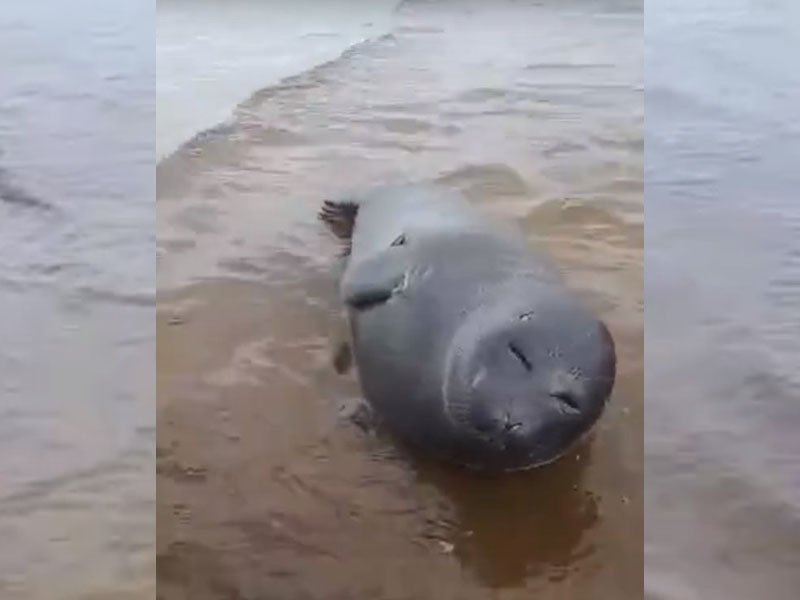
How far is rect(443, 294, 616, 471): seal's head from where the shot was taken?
2203 millimetres

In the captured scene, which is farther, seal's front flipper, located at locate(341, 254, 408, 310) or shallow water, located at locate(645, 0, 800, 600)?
seal's front flipper, located at locate(341, 254, 408, 310)

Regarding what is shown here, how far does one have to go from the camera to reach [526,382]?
7.24 ft

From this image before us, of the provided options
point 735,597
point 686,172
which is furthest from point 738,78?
point 735,597

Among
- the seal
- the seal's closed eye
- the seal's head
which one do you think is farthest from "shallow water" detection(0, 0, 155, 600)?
the seal's closed eye

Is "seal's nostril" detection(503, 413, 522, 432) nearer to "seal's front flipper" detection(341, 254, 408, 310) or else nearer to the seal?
the seal

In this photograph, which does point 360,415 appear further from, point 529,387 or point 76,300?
point 76,300

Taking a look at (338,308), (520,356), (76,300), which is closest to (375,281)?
(338,308)

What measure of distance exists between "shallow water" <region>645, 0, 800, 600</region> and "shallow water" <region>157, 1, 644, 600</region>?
0.05 m

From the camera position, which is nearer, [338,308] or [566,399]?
[566,399]

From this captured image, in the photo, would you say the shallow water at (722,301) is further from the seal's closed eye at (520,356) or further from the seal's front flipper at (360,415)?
the seal's front flipper at (360,415)

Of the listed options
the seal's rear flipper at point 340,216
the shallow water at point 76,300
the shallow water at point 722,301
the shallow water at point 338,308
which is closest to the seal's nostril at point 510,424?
the shallow water at point 338,308

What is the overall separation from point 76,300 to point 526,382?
3.50 ft

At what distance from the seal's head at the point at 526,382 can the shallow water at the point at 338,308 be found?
132 mm

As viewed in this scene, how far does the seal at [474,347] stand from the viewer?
7.27ft
